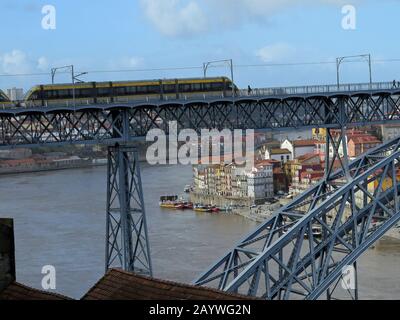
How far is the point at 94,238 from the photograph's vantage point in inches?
809

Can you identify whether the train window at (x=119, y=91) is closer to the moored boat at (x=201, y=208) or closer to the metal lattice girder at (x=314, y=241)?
the metal lattice girder at (x=314, y=241)

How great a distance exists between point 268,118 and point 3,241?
809 cm

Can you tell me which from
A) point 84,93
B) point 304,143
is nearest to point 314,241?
point 84,93

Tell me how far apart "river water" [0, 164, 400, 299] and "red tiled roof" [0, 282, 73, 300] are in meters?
9.68

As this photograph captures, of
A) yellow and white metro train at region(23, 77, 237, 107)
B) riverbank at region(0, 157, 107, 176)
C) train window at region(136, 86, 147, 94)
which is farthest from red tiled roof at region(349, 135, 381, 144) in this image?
train window at region(136, 86, 147, 94)

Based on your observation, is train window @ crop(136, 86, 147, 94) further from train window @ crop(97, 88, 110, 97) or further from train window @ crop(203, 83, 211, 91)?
train window @ crop(203, 83, 211, 91)

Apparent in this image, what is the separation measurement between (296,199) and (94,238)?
467 inches

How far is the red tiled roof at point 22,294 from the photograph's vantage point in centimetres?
402

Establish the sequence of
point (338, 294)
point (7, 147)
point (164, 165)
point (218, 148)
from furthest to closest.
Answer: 1. point (164, 165)
2. point (218, 148)
3. point (338, 294)
4. point (7, 147)

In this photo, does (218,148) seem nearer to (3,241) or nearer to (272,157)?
(272,157)

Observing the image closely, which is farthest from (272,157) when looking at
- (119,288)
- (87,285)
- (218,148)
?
(119,288)

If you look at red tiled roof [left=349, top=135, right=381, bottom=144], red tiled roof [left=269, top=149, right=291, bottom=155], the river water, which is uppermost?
red tiled roof [left=349, top=135, right=381, bottom=144]

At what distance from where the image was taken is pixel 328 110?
11.9 metres

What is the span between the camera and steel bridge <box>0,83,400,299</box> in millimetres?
8531
